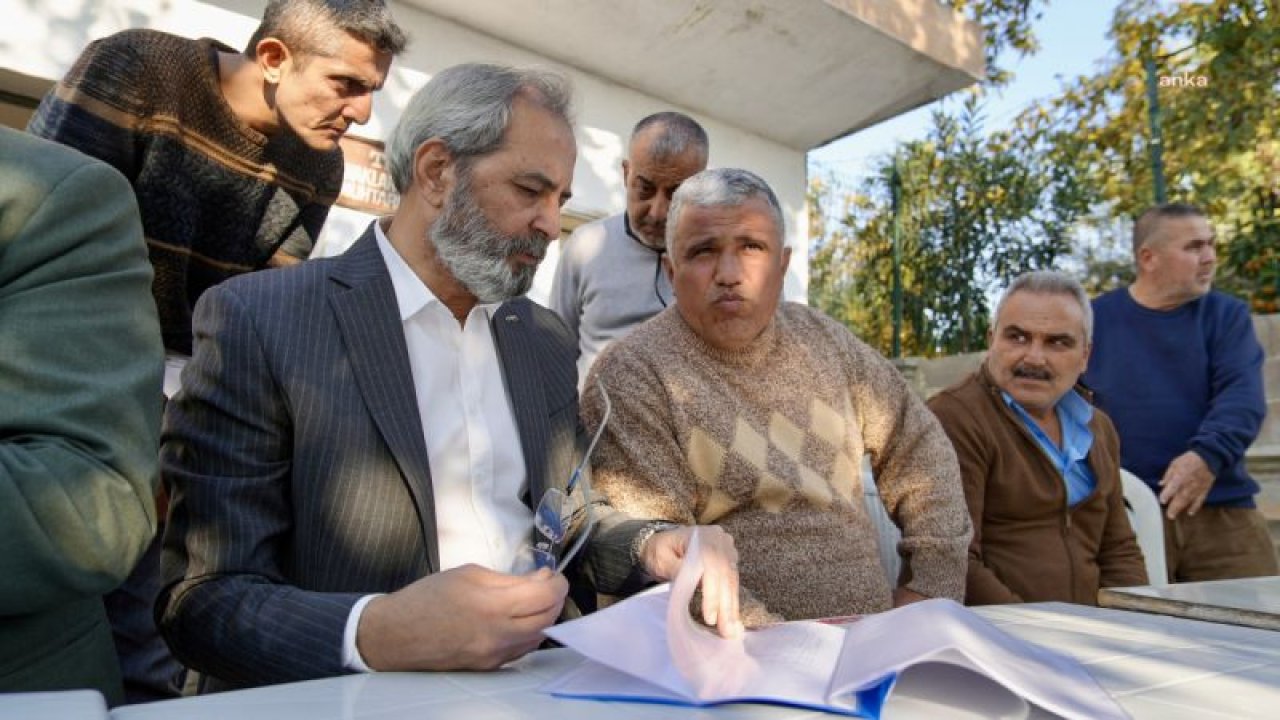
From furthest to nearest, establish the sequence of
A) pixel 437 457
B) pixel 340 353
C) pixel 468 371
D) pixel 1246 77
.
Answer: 1. pixel 1246 77
2. pixel 468 371
3. pixel 437 457
4. pixel 340 353

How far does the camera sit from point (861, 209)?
10914 mm

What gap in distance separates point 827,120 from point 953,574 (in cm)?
507

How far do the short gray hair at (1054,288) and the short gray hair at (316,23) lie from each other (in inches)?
82.9

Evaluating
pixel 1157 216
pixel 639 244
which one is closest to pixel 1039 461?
pixel 639 244

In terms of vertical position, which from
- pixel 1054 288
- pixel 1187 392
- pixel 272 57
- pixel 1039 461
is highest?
pixel 272 57

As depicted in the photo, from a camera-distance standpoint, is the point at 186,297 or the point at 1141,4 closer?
the point at 186,297

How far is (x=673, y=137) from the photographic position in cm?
336

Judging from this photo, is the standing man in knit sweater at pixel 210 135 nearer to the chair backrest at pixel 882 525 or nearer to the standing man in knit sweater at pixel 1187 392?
the chair backrest at pixel 882 525

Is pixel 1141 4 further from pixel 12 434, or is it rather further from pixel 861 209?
pixel 12 434

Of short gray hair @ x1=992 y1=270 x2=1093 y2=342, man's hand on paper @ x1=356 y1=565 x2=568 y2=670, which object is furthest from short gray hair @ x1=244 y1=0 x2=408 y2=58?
short gray hair @ x1=992 y1=270 x2=1093 y2=342

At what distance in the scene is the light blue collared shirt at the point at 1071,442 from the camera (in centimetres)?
305

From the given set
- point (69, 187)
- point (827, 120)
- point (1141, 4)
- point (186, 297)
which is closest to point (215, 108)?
point (186, 297)

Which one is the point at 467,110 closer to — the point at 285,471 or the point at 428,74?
the point at 285,471

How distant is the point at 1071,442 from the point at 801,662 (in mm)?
2300
